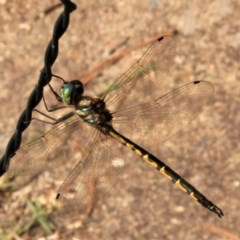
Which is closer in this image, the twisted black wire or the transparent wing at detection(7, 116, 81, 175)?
the twisted black wire

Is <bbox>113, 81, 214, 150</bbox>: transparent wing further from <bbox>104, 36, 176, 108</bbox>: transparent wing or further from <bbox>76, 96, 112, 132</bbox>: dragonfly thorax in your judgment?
<bbox>76, 96, 112, 132</bbox>: dragonfly thorax

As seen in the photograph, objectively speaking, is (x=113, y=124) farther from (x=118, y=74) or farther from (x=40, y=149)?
(x=118, y=74)

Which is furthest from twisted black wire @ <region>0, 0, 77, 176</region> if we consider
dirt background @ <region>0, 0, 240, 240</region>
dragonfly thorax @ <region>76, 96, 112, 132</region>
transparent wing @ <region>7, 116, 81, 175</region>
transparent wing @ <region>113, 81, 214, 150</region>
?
dirt background @ <region>0, 0, 240, 240</region>

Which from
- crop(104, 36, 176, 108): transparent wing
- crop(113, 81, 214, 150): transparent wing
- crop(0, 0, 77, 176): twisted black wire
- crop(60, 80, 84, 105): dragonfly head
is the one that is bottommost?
crop(113, 81, 214, 150): transparent wing

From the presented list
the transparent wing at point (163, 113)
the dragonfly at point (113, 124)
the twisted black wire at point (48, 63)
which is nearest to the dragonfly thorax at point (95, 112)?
the dragonfly at point (113, 124)

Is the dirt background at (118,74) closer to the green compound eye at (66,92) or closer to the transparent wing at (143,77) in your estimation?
the transparent wing at (143,77)

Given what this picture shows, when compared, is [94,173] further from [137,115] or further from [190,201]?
[190,201]

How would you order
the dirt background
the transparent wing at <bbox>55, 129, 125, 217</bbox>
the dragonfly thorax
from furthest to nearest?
the dirt background < the transparent wing at <bbox>55, 129, 125, 217</bbox> < the dragonfly thorax
